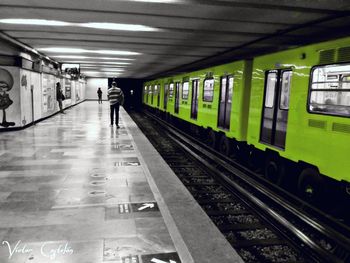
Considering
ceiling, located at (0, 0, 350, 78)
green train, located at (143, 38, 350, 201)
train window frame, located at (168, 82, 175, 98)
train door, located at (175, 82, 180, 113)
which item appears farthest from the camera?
train window frame, located at (168, 82, 175, 98)

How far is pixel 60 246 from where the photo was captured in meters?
3.35

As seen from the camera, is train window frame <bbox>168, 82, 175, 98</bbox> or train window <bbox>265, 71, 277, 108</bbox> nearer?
train window <bbox>265, 71, 277, 108</bbox>

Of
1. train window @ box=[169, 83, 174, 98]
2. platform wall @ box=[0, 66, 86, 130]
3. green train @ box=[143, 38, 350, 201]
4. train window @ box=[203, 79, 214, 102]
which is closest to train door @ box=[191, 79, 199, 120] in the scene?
train window @ box=[203, 79, 214, 102]

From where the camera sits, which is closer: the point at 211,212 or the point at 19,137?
the point at 211,212

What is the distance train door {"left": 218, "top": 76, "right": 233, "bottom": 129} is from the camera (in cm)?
1068

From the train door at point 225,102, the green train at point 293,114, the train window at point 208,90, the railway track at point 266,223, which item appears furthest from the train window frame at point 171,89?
the railway track at point 266,223

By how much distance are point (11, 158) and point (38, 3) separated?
13.0ft

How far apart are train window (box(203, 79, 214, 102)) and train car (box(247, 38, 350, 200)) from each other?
3.88 m

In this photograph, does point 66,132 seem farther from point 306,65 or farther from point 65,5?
point 306,65

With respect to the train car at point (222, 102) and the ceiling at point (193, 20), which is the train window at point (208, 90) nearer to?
the train car at point (222, 102)

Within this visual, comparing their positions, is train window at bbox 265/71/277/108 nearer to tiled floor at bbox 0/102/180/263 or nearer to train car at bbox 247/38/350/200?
train car at bbox 247/38/350/200

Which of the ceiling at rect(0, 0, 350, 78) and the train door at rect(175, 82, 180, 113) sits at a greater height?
the ceiling at rect(0, 0, 350, 78)

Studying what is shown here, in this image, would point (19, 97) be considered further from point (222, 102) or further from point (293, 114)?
point (293, 114)

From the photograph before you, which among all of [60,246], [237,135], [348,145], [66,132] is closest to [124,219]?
[60,246]
